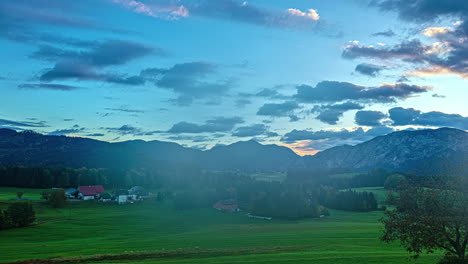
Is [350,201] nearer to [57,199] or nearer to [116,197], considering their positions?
[116,197]

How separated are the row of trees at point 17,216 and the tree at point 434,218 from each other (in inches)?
3718

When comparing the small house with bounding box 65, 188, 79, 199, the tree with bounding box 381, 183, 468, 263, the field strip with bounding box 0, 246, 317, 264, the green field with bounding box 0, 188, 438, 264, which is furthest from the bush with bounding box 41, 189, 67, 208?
the tree with bounding box 381, 183, 468, 263

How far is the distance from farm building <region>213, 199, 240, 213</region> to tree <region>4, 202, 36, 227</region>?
67925 millimetres

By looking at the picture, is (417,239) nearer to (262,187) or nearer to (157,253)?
(157,253)

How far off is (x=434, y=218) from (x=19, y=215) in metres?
98.2

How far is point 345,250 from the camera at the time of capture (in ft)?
161

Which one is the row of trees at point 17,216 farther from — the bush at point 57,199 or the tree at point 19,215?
the bush at point 57,199

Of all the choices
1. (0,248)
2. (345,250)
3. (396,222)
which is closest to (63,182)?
(0,248)

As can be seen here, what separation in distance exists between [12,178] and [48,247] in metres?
155

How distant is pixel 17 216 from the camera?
96.3 metres

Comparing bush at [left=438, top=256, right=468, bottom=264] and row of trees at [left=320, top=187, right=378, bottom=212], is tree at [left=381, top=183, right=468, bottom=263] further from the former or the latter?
row of trees at [left=320, top=187, right=378, bottom=212]

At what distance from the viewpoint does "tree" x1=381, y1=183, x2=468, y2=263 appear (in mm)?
30109

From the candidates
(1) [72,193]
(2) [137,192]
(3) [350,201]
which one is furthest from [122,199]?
(3) [350,201]

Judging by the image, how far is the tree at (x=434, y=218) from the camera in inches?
1185
